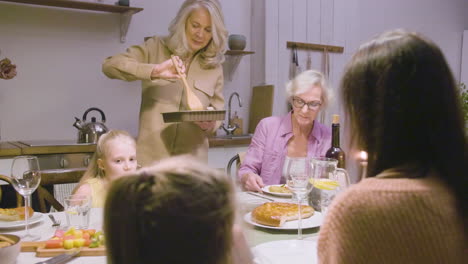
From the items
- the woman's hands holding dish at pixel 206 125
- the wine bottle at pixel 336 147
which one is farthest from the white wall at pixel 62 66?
the wine bottle at pixel 336 147

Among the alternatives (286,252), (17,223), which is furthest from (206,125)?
(286,252)

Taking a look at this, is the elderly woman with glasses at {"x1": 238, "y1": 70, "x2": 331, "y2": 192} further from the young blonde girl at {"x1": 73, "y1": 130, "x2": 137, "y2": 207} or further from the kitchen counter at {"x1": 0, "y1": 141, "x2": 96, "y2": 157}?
the kitchen counter at {"x1": 0, "y1": 141, "x2": 96, "y2": 157}

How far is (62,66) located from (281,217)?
2.44m

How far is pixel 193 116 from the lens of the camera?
6.40ft

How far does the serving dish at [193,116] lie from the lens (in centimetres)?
192

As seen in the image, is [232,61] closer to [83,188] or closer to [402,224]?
[83,188]

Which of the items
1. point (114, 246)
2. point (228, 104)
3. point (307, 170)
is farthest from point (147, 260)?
point (228, 104)

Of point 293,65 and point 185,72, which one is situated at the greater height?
point 293,65

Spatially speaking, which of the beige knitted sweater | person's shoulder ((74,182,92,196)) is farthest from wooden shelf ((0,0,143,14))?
the beige knitted sweater

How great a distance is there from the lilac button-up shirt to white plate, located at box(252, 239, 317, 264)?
1017mm

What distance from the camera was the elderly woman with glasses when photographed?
7.24 ft

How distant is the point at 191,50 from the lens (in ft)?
7.52

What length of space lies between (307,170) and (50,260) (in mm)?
729

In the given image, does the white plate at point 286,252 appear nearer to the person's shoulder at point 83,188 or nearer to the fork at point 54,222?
the fork at point 54,222
